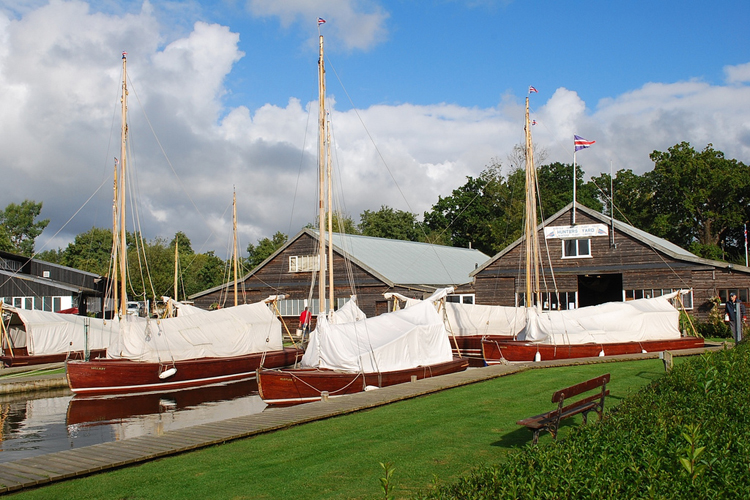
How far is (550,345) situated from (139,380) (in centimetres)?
1745

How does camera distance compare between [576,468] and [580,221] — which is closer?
[576,468]

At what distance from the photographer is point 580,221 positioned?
40.6m

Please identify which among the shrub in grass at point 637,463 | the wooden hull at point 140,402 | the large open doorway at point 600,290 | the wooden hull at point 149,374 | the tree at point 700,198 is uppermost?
the tree at point 700,198

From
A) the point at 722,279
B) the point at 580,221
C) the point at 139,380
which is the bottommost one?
the point at 139,380

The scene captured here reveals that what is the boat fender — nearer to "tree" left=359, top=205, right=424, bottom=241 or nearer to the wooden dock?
the wooden dock

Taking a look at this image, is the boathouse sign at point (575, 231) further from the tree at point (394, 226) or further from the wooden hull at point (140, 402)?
the tree at point (394, 226)

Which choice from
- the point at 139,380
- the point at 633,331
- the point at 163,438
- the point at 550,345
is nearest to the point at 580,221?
the point at 633,331

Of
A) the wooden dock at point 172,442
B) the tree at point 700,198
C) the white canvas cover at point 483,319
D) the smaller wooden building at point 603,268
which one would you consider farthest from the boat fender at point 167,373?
the tree at point 700,198

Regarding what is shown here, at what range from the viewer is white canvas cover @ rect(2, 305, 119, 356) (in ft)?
106

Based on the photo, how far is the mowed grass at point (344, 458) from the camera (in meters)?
9.07

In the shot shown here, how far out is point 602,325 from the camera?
28406 mm

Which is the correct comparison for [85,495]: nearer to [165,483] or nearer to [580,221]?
[165,483]

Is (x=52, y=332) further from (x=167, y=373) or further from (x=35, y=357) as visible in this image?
(x=167, y=373)

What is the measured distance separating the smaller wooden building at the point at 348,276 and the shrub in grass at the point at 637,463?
35.0m
